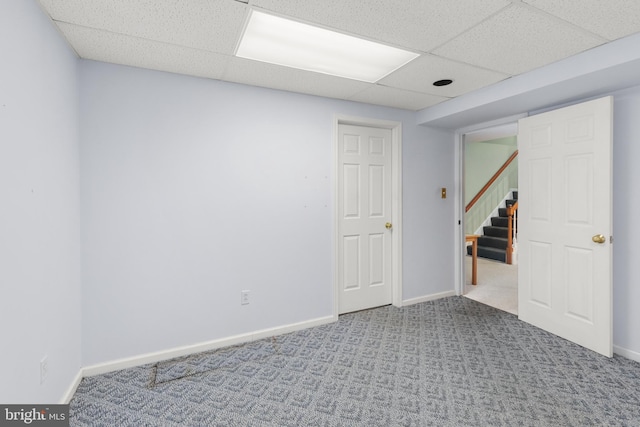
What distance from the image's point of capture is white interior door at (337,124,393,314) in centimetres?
329

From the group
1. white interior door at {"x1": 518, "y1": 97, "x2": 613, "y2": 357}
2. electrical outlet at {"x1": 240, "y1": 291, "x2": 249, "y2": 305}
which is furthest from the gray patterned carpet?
electrical outlet at {"x1": 240, "y1": 291, "x2": 249, "y2": 305}

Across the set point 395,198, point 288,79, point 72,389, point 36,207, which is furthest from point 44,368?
point 395,198

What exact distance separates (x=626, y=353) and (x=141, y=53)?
418cm

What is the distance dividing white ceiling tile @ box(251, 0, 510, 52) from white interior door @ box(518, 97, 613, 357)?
153 cm

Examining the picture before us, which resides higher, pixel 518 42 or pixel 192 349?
pixel 518 42

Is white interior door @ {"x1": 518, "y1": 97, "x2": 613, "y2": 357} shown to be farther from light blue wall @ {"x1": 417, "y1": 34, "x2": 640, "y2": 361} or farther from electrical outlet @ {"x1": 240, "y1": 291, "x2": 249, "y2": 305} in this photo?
electrical outlet @ {"x1": 240, "y1": 291, "x2": 249, "y2": 305}

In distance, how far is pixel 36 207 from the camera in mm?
1553

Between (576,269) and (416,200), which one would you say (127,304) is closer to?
(416,200)

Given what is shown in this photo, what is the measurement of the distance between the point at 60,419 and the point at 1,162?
1.39 meters

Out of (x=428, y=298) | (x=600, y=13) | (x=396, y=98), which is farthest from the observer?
(x=428, y=298)

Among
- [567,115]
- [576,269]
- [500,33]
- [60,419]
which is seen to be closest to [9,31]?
[60,419]

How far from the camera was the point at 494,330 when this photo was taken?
294 centimetres

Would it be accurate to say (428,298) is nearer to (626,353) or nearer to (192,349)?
(626,353)

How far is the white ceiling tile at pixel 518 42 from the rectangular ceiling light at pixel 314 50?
364mm
